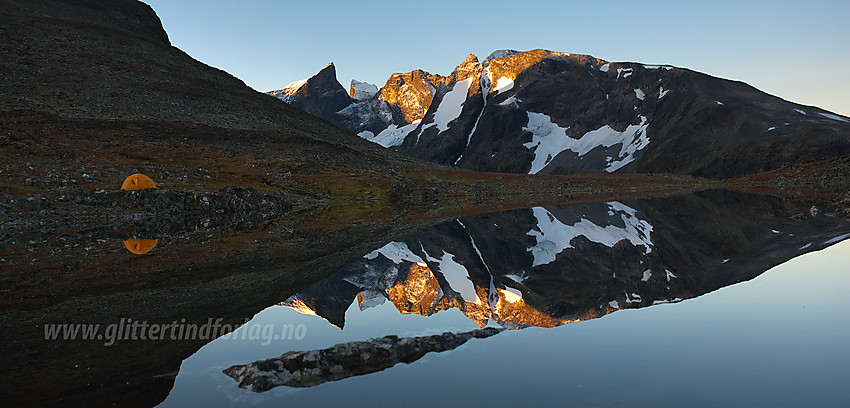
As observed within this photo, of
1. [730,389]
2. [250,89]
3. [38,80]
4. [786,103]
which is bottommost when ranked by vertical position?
[730,389]

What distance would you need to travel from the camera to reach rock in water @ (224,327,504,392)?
31.3 ft

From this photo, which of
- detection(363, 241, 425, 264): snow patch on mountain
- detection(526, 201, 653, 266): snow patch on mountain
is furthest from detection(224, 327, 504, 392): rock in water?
detection(526, 201, 653, 266): snow patch on mountain

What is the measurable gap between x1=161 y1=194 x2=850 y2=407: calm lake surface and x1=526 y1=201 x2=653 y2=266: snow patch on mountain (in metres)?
1.70

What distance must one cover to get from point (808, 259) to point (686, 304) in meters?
9.64

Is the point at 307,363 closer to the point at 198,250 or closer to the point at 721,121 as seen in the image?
the point at 198,250

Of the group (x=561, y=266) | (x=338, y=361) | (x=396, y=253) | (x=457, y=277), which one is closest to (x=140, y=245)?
(x=396, y=253)

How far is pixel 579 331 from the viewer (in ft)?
38.4

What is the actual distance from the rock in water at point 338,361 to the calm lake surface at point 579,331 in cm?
25

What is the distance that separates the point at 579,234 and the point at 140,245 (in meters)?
28.7

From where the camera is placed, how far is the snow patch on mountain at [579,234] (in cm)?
2739

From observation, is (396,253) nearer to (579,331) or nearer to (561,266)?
(561,266)

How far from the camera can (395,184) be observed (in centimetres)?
9488

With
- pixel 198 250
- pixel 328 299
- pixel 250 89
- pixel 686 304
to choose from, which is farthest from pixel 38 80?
pixel 686 304

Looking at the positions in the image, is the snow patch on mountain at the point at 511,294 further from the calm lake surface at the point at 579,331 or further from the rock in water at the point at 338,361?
the rock in water at the point at 338,361
